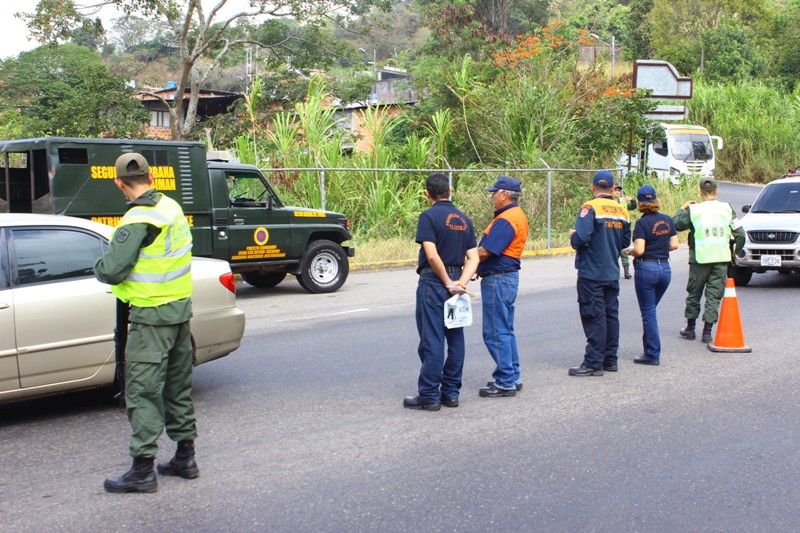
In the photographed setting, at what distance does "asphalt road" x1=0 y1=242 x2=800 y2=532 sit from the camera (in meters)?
4.66

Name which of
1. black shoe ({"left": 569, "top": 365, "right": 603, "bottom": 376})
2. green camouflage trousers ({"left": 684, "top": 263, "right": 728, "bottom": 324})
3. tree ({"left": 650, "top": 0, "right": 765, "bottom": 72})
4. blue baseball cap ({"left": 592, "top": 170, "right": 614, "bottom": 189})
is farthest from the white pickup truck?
tree ({"left": 650, "top": 0, "right": 765, "bottom": 72})

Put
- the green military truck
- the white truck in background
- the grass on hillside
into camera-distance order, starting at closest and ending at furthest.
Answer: the green military truck < the grass on hillside < the white truck in background

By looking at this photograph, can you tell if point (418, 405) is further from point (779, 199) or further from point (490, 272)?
point (779, 199)

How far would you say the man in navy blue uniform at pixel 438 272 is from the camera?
21.2ft

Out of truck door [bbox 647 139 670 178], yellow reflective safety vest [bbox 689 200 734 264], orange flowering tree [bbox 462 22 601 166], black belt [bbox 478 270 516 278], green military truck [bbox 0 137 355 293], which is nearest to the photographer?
black belt [bbox 478 270 516 278]

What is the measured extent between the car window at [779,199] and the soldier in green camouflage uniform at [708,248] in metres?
5.32

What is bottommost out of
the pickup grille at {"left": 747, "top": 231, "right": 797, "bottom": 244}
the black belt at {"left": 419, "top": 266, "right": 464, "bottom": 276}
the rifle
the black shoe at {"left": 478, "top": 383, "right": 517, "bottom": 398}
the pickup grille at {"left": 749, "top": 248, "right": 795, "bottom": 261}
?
the black shoe at {"left": 478, "top": 383, "right": 517, "bottom": 398}

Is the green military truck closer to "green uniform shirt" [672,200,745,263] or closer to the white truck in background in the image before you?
"green uniform shirt" [672,200,745,263]

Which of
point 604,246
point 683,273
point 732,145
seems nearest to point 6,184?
point 604,246

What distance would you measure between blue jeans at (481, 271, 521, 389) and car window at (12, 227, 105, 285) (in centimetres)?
300

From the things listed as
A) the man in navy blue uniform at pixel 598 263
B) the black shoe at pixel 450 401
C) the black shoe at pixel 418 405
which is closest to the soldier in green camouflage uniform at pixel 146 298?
the black shoe at pixel 418 405

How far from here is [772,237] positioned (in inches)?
546

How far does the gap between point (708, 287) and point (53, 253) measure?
6.87m

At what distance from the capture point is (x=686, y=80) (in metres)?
23.0
